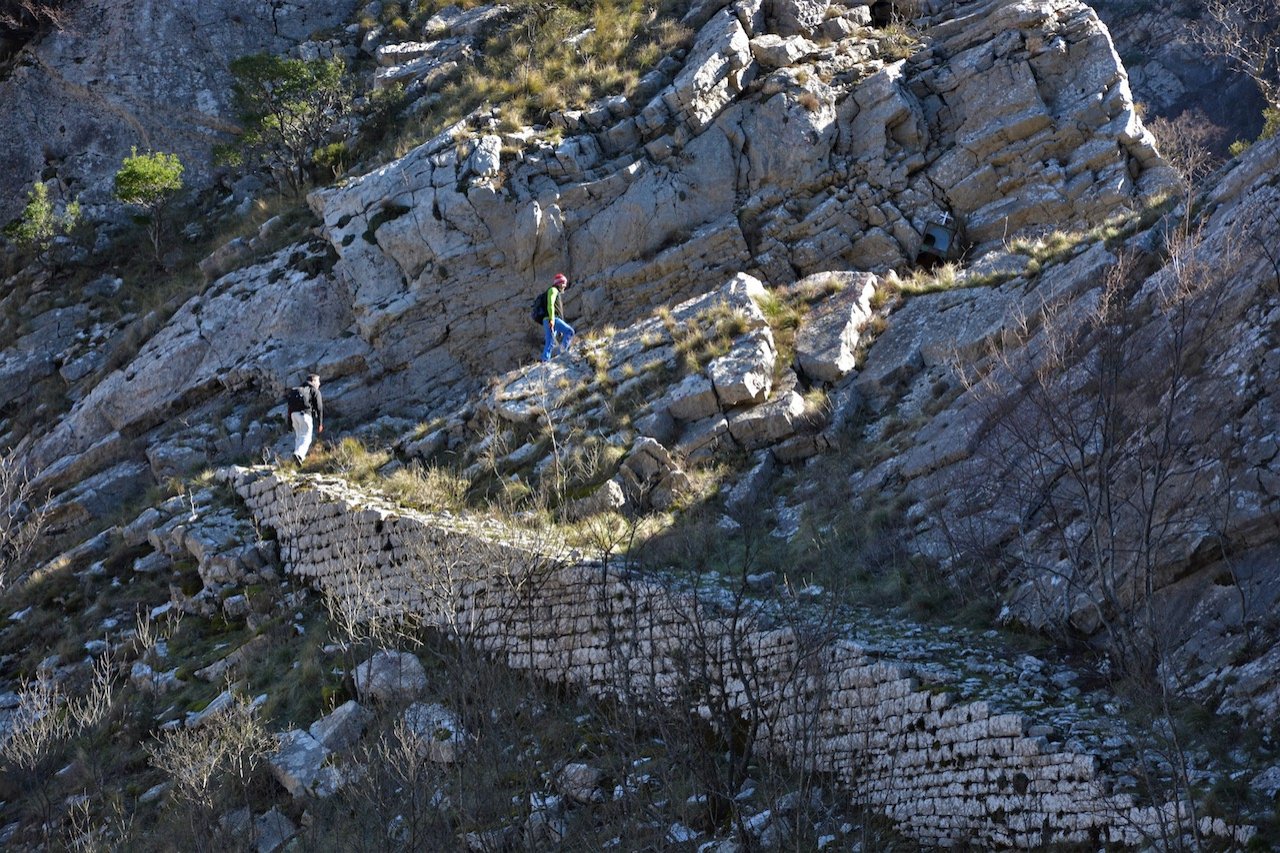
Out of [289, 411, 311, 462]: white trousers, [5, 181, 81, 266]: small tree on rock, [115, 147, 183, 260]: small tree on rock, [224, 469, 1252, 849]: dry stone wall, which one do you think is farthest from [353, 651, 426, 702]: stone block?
[5, 181, 81, 266]: small tree on rock

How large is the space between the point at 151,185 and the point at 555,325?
37.9ft

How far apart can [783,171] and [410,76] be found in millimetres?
9285

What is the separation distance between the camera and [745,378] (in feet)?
53.2

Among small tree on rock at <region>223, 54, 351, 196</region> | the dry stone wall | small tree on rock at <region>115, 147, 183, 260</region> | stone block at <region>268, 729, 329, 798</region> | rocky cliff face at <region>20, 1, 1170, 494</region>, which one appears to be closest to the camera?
the dry stone wall

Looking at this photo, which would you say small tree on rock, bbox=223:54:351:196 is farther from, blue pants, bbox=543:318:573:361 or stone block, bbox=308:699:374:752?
stone block, bbox=308:699:374:752

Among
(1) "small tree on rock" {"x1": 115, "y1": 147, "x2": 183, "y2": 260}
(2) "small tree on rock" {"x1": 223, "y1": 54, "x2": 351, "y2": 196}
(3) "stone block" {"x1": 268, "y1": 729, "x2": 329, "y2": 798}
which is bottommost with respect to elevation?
(3) "stone block" {"x1": 268, "y1": 729, "x2": 329, "y2": 798}

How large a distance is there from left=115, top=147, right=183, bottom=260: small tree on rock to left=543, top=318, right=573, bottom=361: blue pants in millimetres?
11048

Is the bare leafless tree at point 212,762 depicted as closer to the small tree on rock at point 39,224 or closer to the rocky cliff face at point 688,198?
the rocky cliff face at point 688,198

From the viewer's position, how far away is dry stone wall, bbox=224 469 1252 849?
27.7 feet

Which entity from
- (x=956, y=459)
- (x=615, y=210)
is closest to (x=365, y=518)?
(x=956, y=459)

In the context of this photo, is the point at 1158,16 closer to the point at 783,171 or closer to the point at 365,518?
the point at 783,171

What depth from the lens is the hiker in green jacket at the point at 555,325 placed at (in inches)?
752

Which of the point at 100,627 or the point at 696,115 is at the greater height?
the point at 696,115

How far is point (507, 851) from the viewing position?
1003 centimetres
